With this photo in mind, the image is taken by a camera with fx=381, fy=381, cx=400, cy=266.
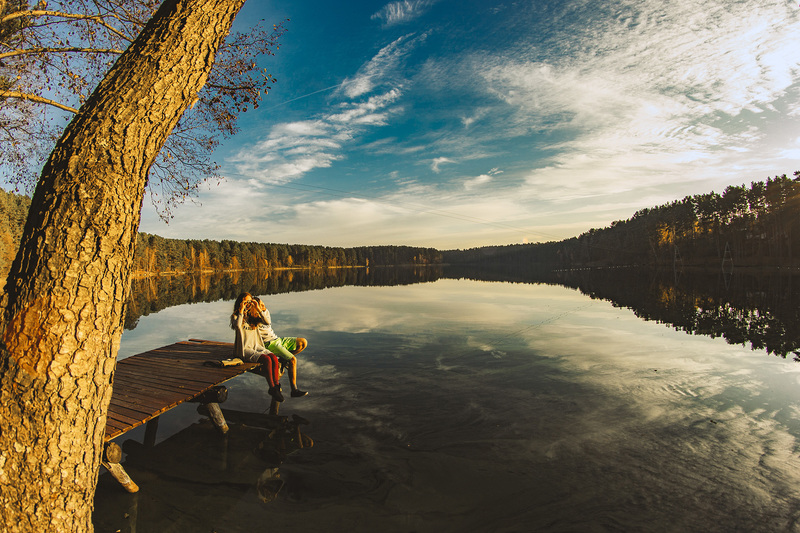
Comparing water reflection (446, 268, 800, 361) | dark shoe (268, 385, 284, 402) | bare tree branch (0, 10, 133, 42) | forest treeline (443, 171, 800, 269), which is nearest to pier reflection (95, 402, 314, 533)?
dark shoe (268, 385, 284, 402)

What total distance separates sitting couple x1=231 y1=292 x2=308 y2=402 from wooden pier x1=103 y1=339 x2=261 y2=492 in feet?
1.04

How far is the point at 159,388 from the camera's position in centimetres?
797

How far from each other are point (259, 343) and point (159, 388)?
7.75ft

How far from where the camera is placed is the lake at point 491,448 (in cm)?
534

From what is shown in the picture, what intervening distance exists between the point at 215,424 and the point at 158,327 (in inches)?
680

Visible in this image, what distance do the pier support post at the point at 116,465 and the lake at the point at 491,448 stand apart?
201mm

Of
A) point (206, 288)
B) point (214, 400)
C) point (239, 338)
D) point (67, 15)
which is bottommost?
point (206, 288)

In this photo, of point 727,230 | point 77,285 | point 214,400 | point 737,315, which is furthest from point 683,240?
point 77,285

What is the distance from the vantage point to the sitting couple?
30.2ft

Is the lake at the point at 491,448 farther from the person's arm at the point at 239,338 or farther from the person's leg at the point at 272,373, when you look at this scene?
the person's arm at the point at 239,338

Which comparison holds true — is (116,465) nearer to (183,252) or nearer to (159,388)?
(159,388)

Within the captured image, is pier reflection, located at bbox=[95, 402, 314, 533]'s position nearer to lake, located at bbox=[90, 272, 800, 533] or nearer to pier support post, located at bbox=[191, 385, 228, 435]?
lake, located at bbox=[90, 272, 800, 533]

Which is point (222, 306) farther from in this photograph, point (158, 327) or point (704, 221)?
point (704, 221)

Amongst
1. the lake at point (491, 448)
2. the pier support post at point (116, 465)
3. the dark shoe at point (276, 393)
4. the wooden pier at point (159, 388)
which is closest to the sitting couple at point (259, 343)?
the dark shoe at point (276, 393)
